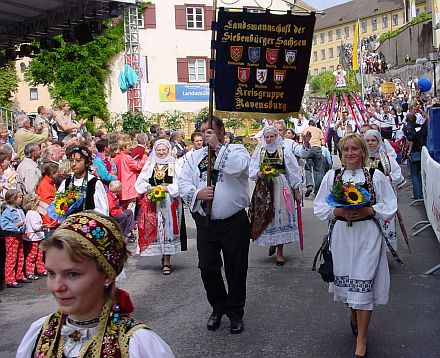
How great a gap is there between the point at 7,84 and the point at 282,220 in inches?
1300

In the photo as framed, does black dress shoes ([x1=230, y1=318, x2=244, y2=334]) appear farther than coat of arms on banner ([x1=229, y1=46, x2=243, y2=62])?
Yes

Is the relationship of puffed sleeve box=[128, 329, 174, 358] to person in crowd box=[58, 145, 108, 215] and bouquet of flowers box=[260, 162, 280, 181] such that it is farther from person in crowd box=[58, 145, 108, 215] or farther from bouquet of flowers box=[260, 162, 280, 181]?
bouquet of flowers box=[260, 162, 280, 181]

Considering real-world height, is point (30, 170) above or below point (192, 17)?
below

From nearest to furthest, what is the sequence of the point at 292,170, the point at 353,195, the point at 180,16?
the point at 353,195 < the point at 292,170 < the point at 180,16

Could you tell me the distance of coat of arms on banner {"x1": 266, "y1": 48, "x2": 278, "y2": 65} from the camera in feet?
17.7

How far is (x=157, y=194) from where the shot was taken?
8.02 m

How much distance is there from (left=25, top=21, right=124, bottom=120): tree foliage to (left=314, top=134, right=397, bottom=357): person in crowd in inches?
1033

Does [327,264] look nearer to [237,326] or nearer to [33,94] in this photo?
[237,326]

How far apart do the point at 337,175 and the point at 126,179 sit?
6.30 m

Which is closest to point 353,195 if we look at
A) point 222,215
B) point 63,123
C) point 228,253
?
point 222,215

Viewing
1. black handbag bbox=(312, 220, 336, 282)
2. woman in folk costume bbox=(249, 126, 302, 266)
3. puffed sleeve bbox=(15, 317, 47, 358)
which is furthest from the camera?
woman in folk costume bbox=(249, 126, 302, 266)

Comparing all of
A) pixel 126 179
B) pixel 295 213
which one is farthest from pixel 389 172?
pixel 126 179

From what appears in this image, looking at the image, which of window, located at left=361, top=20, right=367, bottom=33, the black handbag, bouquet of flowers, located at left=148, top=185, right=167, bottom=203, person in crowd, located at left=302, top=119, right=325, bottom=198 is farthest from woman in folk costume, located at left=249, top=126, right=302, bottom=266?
window, located at left=361, top=20, right=367, bottom=33

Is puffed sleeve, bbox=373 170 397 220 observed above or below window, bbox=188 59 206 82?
below
